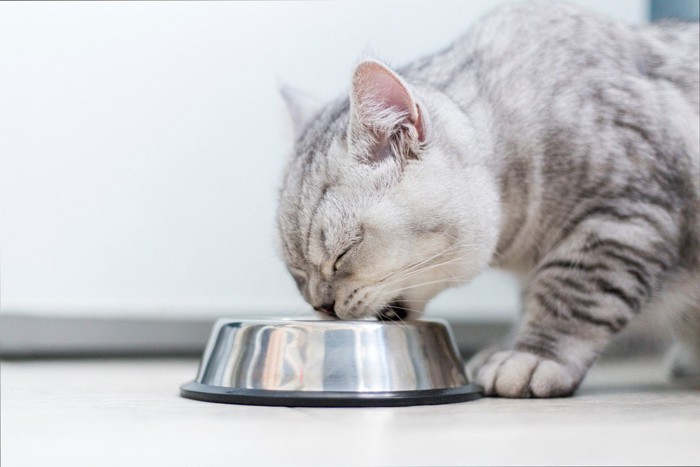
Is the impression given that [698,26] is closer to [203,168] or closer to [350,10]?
[350,10]

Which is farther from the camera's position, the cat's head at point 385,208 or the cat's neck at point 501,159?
the cat's neck at point 501,159

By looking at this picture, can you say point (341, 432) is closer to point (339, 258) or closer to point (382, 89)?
point (339, 258)

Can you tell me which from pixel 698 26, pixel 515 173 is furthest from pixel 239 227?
pixel 698 26

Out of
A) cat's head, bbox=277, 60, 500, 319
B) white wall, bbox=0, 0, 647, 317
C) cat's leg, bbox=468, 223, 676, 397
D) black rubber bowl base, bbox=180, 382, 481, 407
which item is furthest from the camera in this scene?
white wall, bbox=0, 0, 647, 317

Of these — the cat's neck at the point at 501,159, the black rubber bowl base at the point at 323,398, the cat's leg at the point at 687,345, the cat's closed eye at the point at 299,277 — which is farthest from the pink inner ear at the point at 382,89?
the cat's leg at the point at 687,345

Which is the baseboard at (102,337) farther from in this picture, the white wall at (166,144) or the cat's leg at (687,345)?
the cat's leg at (687,345)

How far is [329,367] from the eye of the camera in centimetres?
139

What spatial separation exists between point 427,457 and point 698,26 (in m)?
1.43

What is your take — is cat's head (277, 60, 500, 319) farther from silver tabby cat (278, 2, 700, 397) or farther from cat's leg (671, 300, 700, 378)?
cat's leg (671, 300, 700, 378)

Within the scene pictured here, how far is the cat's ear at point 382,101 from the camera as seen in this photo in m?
1.43

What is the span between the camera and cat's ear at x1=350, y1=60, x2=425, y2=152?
1.43 metres

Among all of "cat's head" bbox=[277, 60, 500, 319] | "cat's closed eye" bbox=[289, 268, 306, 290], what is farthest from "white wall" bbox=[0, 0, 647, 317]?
"cat's head" bbox=[277, 60, 500, 319]

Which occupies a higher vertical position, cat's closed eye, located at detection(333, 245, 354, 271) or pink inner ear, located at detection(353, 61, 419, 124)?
pink inner ear, located at detection(353, 61, 419, 124)

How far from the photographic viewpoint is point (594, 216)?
A: 5.44ft
